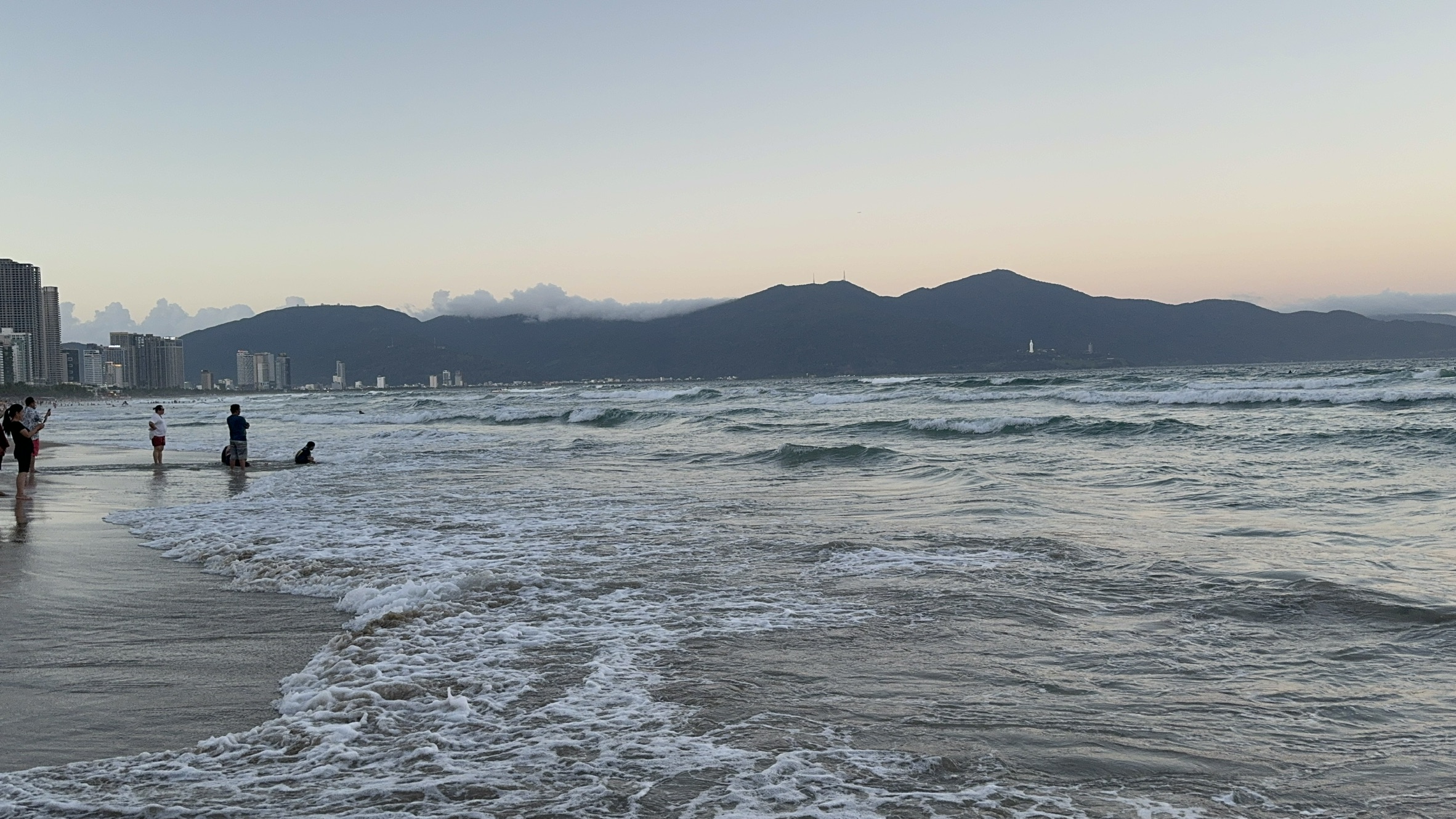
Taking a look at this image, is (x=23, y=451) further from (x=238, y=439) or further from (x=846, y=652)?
(x=846, y=652)

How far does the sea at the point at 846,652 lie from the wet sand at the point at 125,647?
25 centimetres

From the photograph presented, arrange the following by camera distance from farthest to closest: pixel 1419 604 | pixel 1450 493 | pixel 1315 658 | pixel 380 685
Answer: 1. pixel 1450 493
2. pixel 1419 604
3. pixel 1315 658
4. pixel 380 685

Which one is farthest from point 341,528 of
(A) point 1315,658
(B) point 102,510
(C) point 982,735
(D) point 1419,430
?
(D) point 1419,430

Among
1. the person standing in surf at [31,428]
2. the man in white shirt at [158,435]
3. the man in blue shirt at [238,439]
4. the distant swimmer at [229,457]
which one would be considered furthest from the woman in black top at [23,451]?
A: the man in white shirt at [158,435]

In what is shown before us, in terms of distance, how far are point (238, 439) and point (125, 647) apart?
15.4m

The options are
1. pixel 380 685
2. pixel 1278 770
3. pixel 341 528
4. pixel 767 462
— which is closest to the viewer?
pixel 1278 770

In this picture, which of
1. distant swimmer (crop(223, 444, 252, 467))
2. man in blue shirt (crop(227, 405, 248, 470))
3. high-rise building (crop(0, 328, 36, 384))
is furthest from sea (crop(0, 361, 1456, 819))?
high-rise building (crop(0, 328, 36, 384))

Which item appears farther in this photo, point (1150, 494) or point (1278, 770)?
point (1150, 494)

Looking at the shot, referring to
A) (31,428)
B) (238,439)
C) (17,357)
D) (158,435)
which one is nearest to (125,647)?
(31,428)

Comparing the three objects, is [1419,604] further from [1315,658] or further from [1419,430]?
[1419,430]

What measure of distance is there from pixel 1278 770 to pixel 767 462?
15773 millimetres

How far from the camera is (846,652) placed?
541 centimetres

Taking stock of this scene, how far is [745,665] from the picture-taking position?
5.17 meters

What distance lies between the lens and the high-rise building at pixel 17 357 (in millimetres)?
163750
